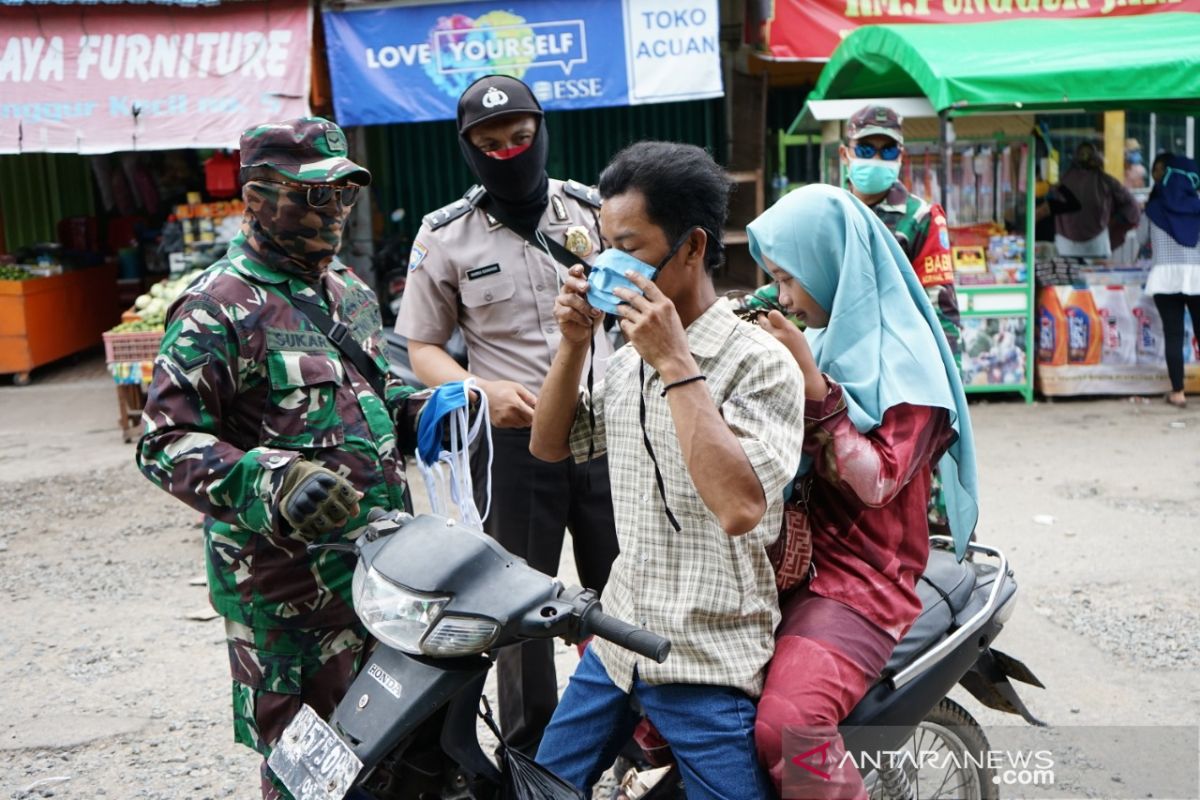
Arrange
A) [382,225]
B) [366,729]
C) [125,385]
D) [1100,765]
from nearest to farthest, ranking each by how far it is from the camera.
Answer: [366,729], [1100,765], [125,385], [382,225]

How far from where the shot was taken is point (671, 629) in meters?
2.03

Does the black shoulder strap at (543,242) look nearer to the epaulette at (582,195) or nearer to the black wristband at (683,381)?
the epaulette at (582,195)

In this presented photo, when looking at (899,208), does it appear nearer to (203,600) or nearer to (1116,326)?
(203,600)

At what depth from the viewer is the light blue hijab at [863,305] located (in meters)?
2.18

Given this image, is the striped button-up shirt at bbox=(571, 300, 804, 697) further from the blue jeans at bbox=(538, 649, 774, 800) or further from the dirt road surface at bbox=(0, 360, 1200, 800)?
the dirt road surface at bbox=(0, 360, 1200, 800)

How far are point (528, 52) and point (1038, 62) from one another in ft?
11.5

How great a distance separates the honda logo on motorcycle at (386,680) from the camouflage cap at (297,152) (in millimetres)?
1018

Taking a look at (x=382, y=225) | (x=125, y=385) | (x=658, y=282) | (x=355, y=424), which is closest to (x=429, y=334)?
(x=355, y=424)

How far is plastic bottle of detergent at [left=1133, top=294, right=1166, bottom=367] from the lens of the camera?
28.7 feet

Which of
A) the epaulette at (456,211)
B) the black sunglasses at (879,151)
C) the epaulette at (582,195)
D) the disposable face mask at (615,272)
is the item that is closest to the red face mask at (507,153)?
the epaulette at (456,211)

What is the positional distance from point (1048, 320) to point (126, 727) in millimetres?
6969

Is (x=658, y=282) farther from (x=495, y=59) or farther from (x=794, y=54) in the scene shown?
(x=794, y=54)

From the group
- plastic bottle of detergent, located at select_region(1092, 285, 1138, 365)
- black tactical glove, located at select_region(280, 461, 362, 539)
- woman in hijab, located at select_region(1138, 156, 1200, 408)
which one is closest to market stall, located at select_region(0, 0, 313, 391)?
plastic bottle of detergent, located at select_region(1092, 285, 1138, 365)

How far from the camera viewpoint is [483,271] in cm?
342
